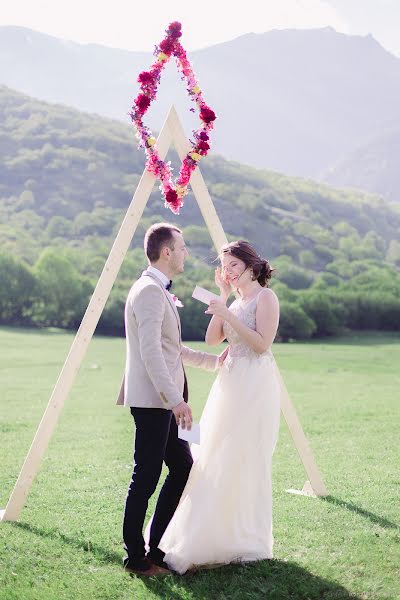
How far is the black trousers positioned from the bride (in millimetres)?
157

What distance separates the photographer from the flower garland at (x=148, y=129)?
5.92 meters

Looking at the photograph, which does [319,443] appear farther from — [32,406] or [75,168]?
[75,168]

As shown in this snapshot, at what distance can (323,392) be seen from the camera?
64.5ft

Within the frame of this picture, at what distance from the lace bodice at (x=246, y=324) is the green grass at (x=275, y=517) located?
1410 mm

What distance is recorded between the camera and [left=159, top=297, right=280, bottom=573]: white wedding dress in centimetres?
505

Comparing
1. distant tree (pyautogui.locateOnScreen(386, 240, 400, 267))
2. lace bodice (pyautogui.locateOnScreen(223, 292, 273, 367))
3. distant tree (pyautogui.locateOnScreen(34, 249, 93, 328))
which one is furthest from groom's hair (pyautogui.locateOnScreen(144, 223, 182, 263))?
distant tree (pyautogui.locateOnScreen(386, 240, 400, 267))

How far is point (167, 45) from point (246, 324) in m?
2.40

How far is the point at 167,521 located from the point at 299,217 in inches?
5535

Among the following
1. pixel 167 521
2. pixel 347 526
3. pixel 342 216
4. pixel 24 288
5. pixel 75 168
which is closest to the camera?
pixel 167 521

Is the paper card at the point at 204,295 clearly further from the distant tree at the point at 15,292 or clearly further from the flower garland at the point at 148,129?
the distant tree at the point at 15,292

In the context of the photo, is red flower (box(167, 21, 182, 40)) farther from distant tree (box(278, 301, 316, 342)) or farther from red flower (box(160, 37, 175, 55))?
distant tree (box(278, 301, 316, 342))

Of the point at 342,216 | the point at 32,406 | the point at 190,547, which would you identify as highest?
the point at 342,216

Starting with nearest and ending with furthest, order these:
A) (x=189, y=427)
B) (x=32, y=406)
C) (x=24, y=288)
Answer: (x=189, y=427), (x=32, y=406), (x=24, y=288)

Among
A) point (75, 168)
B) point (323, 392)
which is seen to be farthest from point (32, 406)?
point (75, 168)
